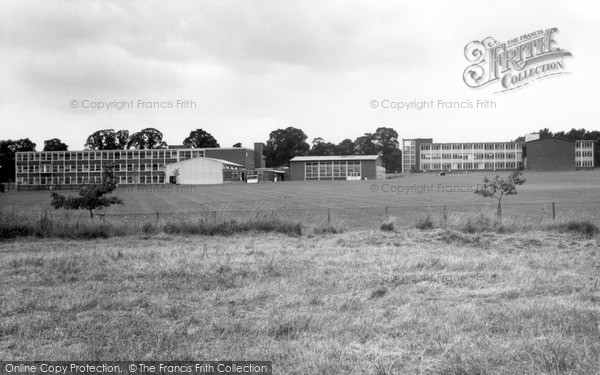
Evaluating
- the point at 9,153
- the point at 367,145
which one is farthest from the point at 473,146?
the point at 9,153

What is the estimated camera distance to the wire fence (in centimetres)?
2031

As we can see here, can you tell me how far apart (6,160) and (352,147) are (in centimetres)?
10356

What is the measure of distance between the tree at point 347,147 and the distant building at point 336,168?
5343 cm

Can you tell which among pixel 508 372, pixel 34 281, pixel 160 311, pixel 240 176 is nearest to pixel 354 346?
pixel 508 372

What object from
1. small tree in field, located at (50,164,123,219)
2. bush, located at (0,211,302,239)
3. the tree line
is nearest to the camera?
bush, located at (0,211,302,239)

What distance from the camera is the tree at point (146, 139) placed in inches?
6093

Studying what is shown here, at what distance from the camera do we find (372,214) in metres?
30.0

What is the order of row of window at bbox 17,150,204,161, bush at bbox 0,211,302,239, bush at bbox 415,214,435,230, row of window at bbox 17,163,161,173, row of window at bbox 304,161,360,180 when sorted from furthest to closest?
row of window at bbox 304,161,360,180 < row of window at bbox 17,150,204,161 < row of window at bbox 17,163,161,173 < bush at bbox 415,214,435,230 < bush at bbox 0,211,302,239

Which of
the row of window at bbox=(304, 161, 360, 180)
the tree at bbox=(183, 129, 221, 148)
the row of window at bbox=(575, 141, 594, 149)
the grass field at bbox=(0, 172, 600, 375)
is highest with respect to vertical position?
the tree at bbox=(183, 129, 221, 148)

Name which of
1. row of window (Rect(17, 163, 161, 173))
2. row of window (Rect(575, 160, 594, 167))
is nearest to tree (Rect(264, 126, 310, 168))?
row of window (Rect(17, 163, 161, 173))

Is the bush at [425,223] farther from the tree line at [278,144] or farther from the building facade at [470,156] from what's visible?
the building facade at [470,156]

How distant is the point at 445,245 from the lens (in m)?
15.6

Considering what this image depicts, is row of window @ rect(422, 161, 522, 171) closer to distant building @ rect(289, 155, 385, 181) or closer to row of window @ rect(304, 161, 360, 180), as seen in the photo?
distant building @ rect(289, 155, 385, 181)

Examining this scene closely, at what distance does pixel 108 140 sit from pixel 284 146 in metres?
52.0
